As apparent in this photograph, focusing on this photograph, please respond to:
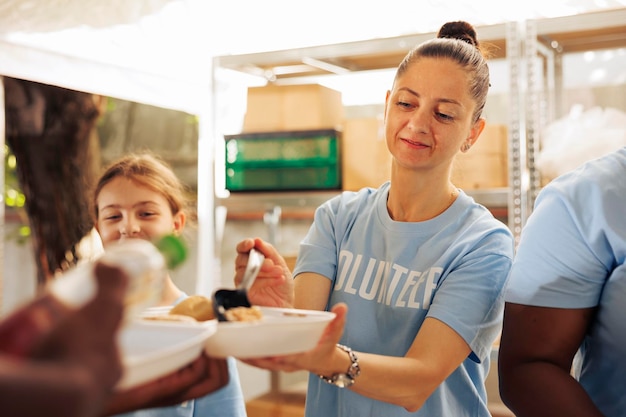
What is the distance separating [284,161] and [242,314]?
7.15 feet

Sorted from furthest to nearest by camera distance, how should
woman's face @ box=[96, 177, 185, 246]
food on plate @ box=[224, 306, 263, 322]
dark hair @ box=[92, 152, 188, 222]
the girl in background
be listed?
dark hair @ box=[92, 152, 188, 222], woman's face @ box=[96, 177, 185, 246], the girl in background, food on plate @ box=[224, 306, 263, 322]

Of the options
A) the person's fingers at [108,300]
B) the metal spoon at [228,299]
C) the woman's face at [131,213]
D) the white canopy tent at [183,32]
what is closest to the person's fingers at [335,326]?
the metal spoon at [228,299]

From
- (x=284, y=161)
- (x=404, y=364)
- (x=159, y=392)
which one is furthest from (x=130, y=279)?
(x=284, y=161)

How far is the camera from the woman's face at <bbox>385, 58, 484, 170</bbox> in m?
1.28

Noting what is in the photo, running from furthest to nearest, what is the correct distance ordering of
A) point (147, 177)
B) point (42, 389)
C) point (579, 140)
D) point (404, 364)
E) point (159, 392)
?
point (579, 140), point (147, 177), point (404, 364), point (159, 392), point (42, 389)

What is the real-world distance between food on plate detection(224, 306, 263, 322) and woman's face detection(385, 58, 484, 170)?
53cm

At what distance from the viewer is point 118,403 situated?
599mm

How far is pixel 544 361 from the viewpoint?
1.05 metres

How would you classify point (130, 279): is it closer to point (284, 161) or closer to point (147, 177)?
point (147, 177)

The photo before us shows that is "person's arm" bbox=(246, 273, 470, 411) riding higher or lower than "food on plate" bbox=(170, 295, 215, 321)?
lower

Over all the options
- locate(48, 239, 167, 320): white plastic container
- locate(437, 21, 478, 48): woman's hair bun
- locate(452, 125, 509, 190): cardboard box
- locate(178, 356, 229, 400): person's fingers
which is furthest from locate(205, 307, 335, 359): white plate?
locate(452, 125, 509, 190): cardboard box

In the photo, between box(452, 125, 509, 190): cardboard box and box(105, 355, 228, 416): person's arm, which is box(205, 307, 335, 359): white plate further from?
box(452, 125, 509, 190): cardboard box

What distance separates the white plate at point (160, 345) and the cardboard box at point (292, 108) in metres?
2.26

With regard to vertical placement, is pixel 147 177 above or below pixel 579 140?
below
